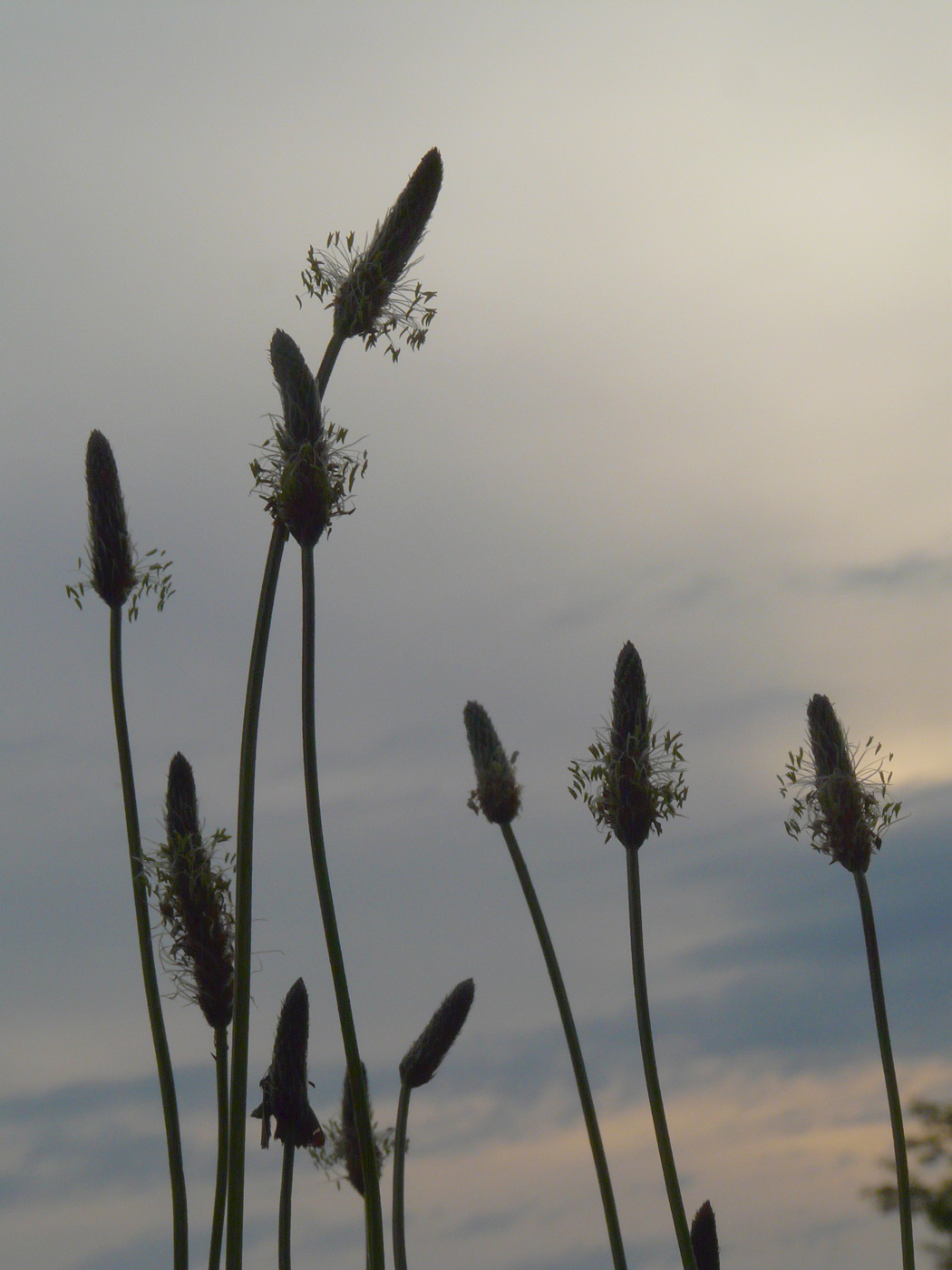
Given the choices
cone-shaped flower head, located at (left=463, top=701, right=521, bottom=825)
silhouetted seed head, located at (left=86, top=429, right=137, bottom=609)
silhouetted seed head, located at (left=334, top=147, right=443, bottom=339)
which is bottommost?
cone-shaped flower head, located at (left=463, top=701, right=521, bottom=825)

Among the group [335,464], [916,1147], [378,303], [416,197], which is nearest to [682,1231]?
[335,464]

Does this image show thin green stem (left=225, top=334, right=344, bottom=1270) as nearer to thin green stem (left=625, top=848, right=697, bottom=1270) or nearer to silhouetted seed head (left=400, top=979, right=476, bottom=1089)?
thin green stem (left=625, top=848, right=697, bottom=1270)

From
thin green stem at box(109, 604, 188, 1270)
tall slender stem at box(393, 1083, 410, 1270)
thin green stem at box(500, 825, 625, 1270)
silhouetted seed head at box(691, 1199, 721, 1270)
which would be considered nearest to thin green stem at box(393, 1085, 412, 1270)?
tall slender stem at box(393, 1083, 410, 1270)

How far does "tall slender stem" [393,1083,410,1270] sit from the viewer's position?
978cm

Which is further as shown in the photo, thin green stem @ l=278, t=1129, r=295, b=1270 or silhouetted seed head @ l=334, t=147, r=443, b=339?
thin green stem @ l=278, t=1129, r=295, b=1270

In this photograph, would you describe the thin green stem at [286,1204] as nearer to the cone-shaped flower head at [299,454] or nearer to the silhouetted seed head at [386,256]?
the cone-shaped flower head at [299,454]

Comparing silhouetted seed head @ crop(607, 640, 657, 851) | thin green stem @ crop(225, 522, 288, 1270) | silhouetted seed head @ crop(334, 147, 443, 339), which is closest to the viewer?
thin green stem @ crop(225, 522, 288, 1270)

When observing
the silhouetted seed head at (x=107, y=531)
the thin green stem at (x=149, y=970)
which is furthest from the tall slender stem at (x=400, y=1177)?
the silhouetted seed head at (x=107, y=531)

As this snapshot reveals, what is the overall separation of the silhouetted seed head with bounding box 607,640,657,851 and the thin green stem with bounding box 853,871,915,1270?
2004 mm

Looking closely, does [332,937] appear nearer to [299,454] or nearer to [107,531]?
[299,454]

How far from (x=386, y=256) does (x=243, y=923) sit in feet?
14.2

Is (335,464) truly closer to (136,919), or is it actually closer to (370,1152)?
(136,919)

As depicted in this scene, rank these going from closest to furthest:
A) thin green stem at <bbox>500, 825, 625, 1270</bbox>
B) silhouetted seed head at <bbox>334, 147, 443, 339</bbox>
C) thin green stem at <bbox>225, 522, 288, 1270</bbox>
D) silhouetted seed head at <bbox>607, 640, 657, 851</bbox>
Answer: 1. thin green stem at <bbox>225, 522, 288, 1270</bbox>
2. silhouetted seed head at <bbox>334, 147, 443, 339</bbox>
3. silhouetted seed head at <bbox>607, 640, 657, 851</bbox>
4. thin green stem at <bbox>500, 825, 625, 1270</bbox>

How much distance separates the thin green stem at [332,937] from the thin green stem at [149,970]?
113 cm
